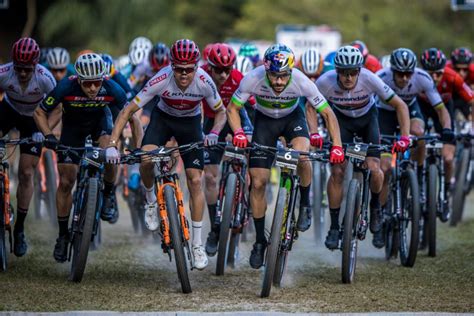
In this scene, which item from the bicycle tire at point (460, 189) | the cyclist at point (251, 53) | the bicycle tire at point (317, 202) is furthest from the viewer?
the cyclist at point (251, 53)

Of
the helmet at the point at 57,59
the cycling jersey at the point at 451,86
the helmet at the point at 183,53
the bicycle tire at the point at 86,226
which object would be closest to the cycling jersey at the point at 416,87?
the cycling jersey at the point at 451,86

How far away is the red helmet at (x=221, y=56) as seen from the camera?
11.8 meters

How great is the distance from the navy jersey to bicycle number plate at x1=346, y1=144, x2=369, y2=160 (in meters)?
2.30

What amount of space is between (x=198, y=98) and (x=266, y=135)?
0.75m

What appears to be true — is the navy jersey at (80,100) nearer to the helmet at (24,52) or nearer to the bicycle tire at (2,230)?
the helmet at (24,52)

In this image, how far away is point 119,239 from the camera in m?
14.3

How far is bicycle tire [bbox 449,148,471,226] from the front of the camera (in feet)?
49.4

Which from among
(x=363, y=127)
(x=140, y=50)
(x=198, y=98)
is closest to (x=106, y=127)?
(x=198, y=98)

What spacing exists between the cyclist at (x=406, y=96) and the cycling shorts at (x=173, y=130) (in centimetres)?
235

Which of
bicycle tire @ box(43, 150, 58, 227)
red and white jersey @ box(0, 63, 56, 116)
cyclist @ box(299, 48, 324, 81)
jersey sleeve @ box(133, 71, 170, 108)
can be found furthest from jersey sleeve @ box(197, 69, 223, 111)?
cyclist @ box(299, 48, 324, 81)

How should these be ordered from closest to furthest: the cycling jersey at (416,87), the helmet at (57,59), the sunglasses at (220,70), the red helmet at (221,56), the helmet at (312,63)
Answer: the red helmet at (221,56) < the sunglasses at (220,70) < the cycling jersey at (416,87) < the helmet at (312,63) < the helmet at (57,59)

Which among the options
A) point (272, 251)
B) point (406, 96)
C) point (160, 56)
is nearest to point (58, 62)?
point (160, 56)

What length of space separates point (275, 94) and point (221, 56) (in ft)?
4.28

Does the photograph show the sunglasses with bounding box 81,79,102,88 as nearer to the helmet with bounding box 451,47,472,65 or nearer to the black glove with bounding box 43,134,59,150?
the black glove with bounding box 43,134,59,150
